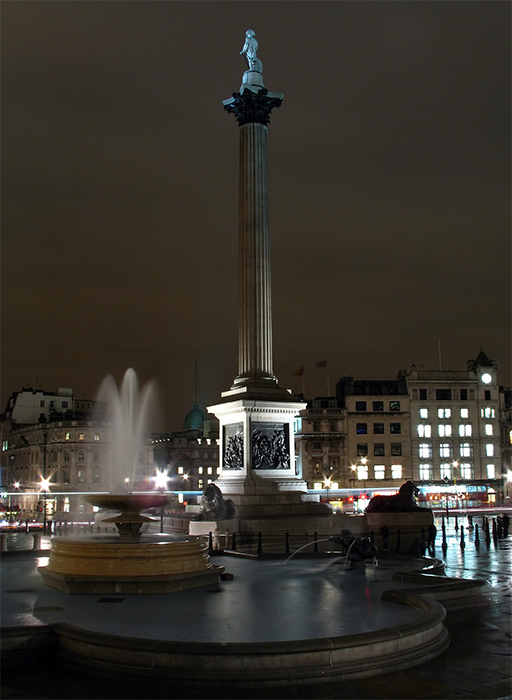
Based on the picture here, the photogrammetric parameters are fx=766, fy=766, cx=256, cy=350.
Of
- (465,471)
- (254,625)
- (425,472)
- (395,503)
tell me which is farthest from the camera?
(465,471)

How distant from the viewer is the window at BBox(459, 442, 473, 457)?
314 ft

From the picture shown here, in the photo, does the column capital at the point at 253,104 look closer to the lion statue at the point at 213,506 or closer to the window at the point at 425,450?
the lion statue at the point at 213,506

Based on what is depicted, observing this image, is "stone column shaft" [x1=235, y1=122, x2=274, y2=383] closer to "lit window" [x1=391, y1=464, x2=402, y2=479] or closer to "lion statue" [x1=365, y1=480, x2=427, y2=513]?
"lion statue" [x1=365, y1=480, x2=427, y2=513]

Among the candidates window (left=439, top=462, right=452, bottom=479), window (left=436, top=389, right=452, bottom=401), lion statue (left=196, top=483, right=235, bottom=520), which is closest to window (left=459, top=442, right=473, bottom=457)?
window (left=439, top=462, right=452, bottom=479)

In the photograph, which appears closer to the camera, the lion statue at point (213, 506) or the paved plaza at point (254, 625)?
the paved plaza at point (254, 625)

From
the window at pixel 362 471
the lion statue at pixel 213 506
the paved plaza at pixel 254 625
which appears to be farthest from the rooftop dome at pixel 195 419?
the paved plaza at pixel 254 625

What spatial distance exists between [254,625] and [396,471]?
83.4m

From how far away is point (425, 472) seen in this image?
94938mm

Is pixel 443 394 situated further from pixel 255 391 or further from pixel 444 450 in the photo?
pixel 255 391

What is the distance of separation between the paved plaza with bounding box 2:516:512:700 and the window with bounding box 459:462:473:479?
7593cm

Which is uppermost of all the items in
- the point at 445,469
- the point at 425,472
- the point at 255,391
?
the point at 255,391

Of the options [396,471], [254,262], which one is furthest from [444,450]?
[254,262]

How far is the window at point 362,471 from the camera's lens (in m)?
93.7

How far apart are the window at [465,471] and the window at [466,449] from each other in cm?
125
